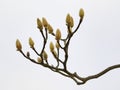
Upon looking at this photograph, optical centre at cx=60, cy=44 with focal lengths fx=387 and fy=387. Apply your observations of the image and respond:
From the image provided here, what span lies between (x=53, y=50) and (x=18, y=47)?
402 millimetres

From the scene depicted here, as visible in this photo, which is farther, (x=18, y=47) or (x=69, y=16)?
(x=18, y=47)

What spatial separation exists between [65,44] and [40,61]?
1.22ft

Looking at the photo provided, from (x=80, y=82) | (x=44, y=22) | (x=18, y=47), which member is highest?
(x=44, y=22)

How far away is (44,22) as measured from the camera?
4.23 metres

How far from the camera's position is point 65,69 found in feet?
14.2

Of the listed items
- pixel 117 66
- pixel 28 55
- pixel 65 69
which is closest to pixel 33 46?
pixel 28 55

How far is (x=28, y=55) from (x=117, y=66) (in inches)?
40.4

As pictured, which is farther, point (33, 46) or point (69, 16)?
point (33, 46)

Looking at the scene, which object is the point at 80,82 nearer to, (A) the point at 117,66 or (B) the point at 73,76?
(B) the point at 73,76

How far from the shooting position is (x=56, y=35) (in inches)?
164

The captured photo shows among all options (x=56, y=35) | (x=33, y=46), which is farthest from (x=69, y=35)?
(x=33, y=46)

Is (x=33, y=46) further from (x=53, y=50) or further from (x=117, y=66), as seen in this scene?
(x=117, y=66)

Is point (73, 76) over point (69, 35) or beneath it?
beneath

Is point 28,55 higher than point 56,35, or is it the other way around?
point 56,35
